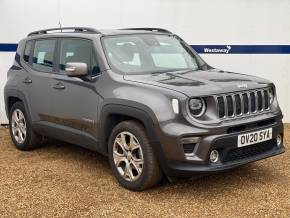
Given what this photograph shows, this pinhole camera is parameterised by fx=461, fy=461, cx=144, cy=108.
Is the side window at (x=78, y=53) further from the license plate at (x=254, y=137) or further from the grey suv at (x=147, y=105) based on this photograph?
the license plate at (x=254, y=137)

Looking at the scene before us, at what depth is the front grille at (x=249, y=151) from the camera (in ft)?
15.1

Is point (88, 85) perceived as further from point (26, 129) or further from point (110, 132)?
point (26, 129)

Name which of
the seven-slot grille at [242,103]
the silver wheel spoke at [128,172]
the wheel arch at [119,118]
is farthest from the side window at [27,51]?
the seven-slot grille at [242,103]

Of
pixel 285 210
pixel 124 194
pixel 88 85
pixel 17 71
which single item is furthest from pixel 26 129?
pixel 285 210

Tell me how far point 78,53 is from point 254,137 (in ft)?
7.92

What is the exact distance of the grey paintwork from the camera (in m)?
4.42

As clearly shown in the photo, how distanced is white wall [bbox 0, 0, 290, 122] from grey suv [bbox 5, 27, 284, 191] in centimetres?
256

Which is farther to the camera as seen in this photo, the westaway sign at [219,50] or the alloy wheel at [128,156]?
the westaway sign at [219,50]

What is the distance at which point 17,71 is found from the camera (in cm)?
695

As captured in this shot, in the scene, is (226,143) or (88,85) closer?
(226,143)

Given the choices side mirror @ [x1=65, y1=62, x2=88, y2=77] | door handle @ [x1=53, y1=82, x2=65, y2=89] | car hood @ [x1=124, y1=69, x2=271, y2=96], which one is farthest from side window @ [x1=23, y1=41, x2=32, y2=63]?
car hood @ [x1=124, y1=69, x2=271, y2=96]

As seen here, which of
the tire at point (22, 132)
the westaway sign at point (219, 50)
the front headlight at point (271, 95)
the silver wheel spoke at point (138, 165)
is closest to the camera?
the silver wheel spoke at point (138, 165)

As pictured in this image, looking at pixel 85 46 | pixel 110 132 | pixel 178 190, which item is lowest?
pixel 178 190

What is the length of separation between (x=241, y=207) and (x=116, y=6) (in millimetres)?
5580
